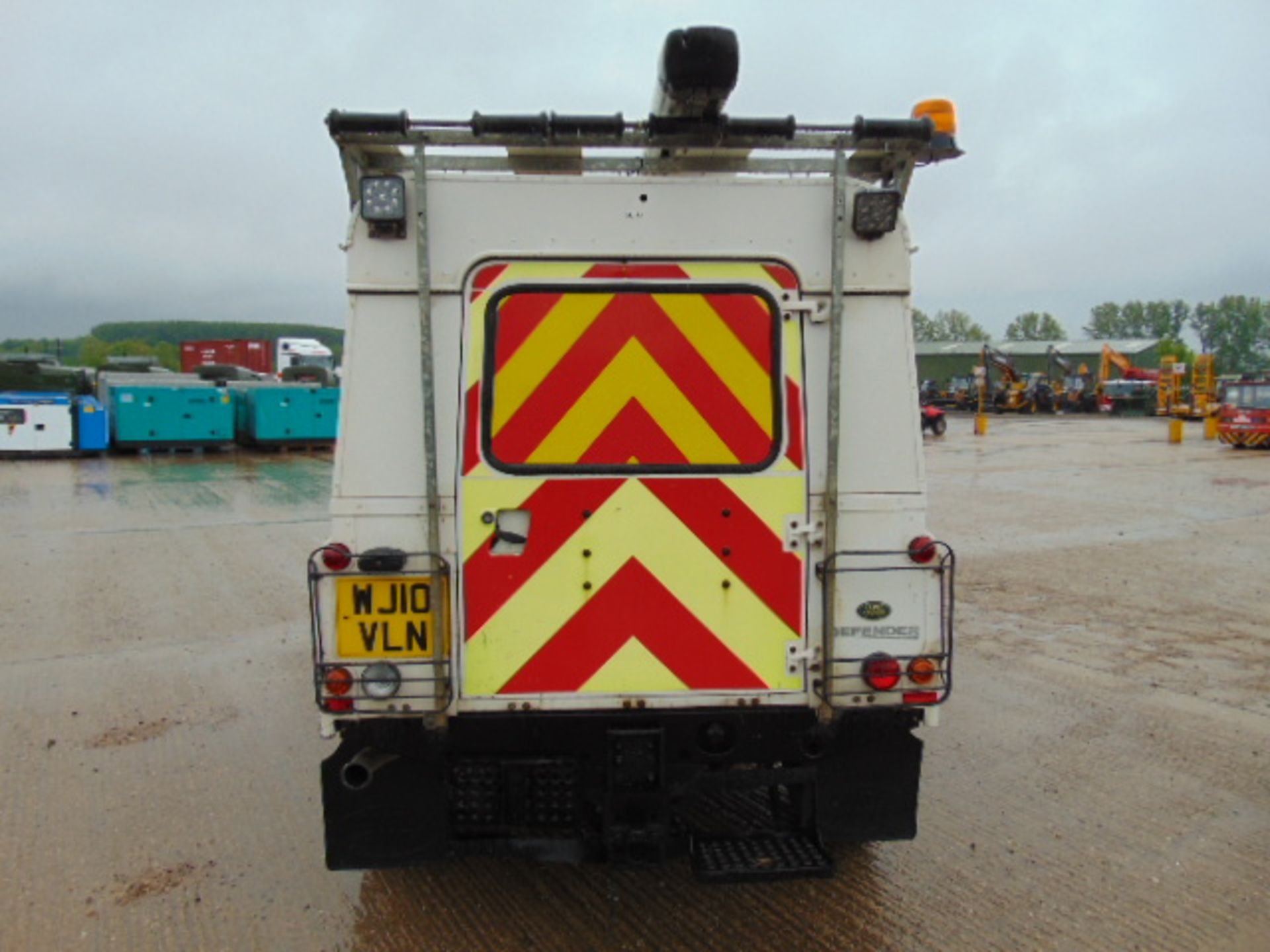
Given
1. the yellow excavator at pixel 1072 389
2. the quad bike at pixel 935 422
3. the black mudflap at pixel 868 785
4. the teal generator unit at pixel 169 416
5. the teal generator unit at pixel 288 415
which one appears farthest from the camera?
the yellow excavator at pixel 1072 389

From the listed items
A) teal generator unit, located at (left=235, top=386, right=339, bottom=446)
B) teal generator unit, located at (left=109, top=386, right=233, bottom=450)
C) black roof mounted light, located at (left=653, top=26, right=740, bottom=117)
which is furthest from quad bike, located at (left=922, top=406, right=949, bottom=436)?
black roof mounted light, located at (left=653, top=26, right=740, bottom=117)

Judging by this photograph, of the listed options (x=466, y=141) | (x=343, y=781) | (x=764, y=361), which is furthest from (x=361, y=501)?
(x=764, y=361)

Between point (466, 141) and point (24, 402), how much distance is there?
2120 cm

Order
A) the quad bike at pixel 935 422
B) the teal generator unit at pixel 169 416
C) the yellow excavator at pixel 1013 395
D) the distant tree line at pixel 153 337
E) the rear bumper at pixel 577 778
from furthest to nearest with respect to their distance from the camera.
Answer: the distant tree line at pixel 153 337 < the yellow excavator at pixel 1013 395 < the quad bike at pixel 935 422 < the teal generator unit at pixel 169 416 < the rear bumper at pixel 577 778

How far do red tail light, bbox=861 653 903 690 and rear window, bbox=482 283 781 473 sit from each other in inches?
31.5

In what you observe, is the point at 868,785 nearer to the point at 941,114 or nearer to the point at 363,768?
the point at 363,768

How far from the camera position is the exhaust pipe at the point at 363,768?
10.5 feet

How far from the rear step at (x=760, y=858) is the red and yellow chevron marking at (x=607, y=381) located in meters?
1.37

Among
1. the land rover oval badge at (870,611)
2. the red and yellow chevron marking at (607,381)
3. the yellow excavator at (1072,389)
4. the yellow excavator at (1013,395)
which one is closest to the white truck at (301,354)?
the yellow excavator at (1013,395)

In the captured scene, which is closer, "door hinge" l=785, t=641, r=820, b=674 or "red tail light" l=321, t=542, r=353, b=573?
"red tail light" l=321, t=542, r=353, b=573

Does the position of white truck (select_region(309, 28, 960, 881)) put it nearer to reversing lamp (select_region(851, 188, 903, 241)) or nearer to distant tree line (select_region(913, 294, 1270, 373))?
reversing lamp (select_region(851, 188, 903, 241))

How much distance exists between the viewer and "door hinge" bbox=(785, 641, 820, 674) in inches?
128

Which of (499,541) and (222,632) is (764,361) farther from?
(222,632)

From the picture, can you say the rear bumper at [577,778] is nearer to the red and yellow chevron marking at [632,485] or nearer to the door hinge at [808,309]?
the red and yellow chevron marking at [632,485]
